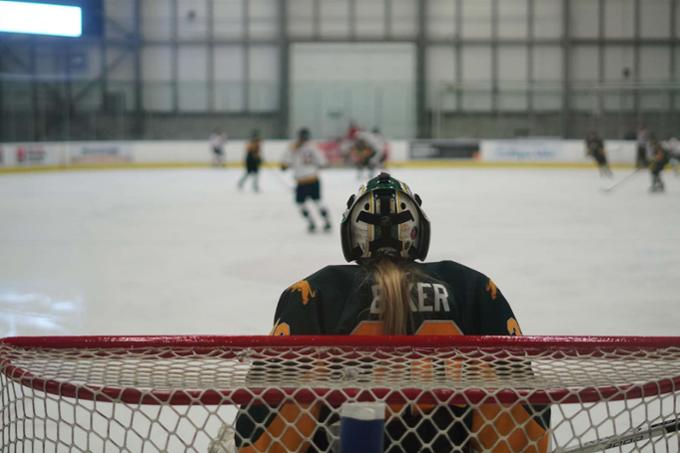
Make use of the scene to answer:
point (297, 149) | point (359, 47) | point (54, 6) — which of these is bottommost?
point (297, 149)

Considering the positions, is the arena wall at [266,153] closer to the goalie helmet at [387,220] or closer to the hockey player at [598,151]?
the hockey player at [598,151]

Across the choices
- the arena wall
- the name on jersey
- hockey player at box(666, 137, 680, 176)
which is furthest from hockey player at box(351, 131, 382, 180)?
the name on jersey

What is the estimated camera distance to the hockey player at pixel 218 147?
77.0 ft

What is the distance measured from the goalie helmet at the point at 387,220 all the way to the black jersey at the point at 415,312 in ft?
0.18

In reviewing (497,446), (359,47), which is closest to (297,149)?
(497,446)

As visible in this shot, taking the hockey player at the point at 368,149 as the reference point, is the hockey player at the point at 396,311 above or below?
below

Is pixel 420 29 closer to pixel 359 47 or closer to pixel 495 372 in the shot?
pixel 359 47

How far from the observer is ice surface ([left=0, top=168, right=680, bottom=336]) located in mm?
5465

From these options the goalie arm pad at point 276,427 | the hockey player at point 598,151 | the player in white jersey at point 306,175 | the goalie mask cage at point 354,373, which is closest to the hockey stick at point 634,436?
the goalie mask cage at point 354,373

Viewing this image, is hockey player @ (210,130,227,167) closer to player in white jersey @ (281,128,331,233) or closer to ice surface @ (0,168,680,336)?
ice surface @ (0,168,680,336)

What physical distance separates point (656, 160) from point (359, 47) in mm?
13602

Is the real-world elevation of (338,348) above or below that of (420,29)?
below

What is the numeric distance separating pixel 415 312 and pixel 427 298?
38mm

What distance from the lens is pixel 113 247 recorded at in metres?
8.77
